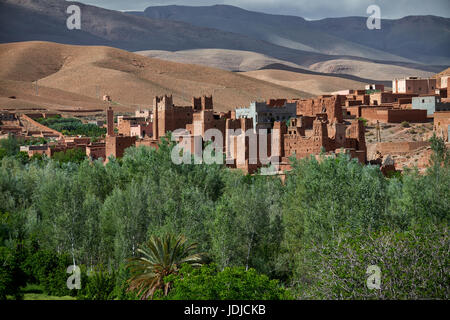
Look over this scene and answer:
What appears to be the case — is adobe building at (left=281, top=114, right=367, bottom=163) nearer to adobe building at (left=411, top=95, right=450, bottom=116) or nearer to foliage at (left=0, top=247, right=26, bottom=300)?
adobe building at (left=411, top=95, right=450, bottom=116)

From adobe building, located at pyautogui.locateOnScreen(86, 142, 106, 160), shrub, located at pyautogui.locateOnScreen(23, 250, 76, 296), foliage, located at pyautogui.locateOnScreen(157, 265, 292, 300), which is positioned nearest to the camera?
foliage, located at pyautogui.locateOnScreen(157, 265, 292, 300)

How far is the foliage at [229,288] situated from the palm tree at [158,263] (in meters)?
2.25

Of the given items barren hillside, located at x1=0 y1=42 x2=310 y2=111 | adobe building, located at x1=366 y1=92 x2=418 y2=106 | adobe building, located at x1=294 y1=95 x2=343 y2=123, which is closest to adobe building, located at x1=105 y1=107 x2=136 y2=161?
adobe building, located at x1=294 y1=95 x2=343 y2=123

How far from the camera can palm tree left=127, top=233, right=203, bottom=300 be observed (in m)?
16.6

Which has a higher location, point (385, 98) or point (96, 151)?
point (385, 98)

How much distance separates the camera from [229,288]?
44.4 feet

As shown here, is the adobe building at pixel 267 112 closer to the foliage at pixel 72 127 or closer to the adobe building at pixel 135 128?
the adobe building at pixel 135 128

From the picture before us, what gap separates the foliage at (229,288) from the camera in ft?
43.5

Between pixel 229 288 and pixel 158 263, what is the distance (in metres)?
3.92

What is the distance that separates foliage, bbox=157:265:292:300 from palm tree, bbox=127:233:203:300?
2.25 metres

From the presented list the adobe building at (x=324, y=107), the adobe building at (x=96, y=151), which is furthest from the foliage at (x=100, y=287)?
the adobe building at (x=96, y=151)

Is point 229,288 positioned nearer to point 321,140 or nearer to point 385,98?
point 321,140

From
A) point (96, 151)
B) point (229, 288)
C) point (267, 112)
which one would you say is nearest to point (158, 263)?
point (229, 288)

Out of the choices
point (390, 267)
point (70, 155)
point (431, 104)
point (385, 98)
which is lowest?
point (390, 267)
